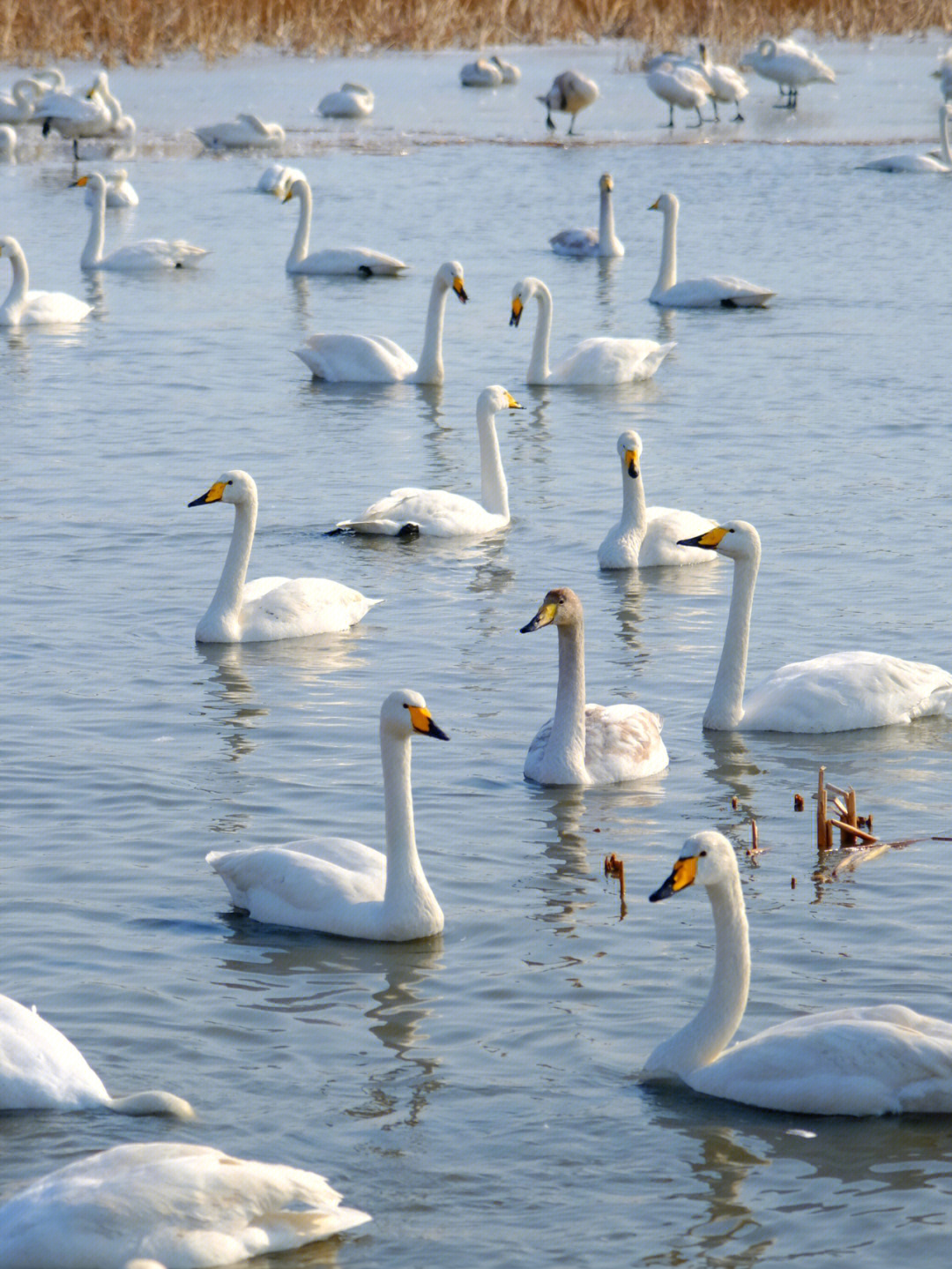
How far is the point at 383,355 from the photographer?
18469mm

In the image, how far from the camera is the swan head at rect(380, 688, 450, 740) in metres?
7.40

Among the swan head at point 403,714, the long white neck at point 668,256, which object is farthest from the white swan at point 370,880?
the long white neck at point 668,256

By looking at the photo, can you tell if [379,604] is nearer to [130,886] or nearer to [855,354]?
[130,886]

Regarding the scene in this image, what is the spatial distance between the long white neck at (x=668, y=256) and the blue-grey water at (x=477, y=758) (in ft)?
1.30

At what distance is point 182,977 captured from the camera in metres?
7.10

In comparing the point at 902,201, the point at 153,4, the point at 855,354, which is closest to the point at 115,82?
the point at 153,4

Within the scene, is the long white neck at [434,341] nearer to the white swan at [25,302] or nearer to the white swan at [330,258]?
the white swan at [25,302]

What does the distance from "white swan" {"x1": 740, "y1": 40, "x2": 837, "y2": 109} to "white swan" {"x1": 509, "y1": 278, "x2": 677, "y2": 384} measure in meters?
22.8

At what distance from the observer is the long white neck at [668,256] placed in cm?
2234

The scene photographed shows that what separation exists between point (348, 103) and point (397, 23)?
34.9ft

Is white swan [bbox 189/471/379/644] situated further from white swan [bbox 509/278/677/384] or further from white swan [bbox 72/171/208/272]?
white swan [bbox 72/171/208/272]

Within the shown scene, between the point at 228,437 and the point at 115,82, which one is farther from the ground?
the point at 115,82

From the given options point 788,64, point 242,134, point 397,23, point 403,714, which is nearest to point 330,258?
point 242,134

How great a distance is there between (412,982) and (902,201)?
2291 cm
